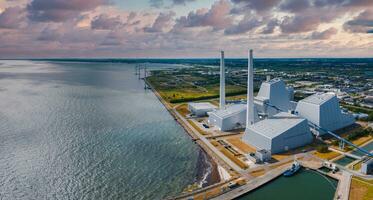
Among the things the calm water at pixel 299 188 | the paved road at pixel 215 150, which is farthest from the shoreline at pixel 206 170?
the calm water at pixel 299 188

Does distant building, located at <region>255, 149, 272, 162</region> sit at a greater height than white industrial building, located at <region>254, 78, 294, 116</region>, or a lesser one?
lesser

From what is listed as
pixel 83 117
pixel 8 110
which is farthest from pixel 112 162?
pixel 8 110

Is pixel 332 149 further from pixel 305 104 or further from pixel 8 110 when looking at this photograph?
pixel 8 110

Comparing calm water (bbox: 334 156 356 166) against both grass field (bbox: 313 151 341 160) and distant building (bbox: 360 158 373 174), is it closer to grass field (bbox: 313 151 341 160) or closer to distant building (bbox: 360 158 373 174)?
grass field (bbox: 313 151 341 160)

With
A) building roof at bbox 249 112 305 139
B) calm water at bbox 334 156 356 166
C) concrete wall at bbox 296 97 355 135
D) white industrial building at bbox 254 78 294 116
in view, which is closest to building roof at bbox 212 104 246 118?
white industrial building at bbox 254 78 294 116

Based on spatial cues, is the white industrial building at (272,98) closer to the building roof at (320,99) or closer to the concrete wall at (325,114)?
the concrete wall at (325,114)

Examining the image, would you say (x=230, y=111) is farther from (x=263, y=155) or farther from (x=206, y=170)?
(x=206, y=170)
